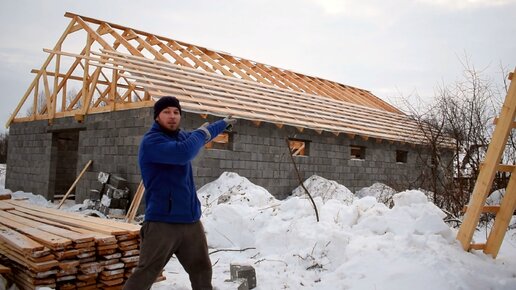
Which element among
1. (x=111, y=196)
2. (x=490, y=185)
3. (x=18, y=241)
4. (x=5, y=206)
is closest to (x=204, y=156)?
(x=111, y=196)

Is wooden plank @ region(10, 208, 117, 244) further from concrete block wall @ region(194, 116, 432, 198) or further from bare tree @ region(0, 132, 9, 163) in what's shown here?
bare tree @ region(0, 132, 9, 163)

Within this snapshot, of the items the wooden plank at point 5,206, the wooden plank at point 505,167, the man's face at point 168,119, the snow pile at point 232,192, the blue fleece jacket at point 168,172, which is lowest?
the wooden plank at point 5,206

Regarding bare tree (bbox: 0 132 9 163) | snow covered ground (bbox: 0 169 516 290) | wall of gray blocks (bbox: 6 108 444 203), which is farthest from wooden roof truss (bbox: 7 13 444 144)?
bare tree (bbox: 0 132 9 163)

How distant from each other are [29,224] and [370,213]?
4.39 metres

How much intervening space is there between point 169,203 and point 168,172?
9.3 inches

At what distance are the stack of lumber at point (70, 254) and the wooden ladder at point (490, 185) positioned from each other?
3.51 m

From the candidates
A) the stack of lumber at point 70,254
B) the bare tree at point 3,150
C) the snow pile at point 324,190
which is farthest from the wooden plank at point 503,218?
the bare tree at point 3,150

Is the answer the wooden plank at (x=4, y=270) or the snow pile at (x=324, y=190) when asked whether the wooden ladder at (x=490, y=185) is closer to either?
the wooden plank at (x=4, y=270)

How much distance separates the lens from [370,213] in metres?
5.80

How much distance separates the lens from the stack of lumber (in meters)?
3.82

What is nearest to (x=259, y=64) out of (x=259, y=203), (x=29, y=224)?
(x=259, y=203)

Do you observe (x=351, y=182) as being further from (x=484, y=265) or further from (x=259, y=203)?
(x=484, y=265)

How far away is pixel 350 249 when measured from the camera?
4.86 metres

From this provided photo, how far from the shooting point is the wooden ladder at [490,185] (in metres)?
4.09
